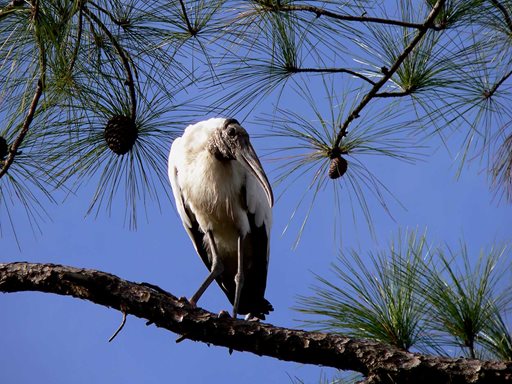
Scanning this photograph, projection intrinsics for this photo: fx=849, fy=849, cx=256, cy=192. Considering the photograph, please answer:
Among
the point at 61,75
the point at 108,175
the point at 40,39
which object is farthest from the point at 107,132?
the point at 40,39

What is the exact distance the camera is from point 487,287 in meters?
2.26

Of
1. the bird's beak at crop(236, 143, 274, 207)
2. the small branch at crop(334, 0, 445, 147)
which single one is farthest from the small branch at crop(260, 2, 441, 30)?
the bird's beak at crop(236, 143, 274, 207)

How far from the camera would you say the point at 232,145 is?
3246mm

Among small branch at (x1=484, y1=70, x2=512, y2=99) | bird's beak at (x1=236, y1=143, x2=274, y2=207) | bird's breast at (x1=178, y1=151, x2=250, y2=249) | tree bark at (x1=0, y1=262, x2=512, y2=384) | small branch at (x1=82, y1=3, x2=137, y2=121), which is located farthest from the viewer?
bird's breast at (x1=178, y1=151, x2=250, y2=249)

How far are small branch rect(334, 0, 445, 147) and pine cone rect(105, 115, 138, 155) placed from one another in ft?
2.22

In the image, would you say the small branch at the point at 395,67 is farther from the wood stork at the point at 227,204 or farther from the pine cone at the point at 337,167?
the wood stork at the point at 227,204

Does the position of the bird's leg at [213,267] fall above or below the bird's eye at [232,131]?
below

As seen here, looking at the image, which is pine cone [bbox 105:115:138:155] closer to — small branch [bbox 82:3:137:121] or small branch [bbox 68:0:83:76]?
small branch [bbox 82:3:137:121]

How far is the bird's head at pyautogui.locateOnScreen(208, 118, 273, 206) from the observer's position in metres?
3.21

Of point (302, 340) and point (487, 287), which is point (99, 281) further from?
point (487, 287)

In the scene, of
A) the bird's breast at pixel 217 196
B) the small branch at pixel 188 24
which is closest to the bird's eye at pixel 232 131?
the bird's breast at pixel 217 196

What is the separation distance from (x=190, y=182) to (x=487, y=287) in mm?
1332

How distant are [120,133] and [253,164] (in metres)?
0.64

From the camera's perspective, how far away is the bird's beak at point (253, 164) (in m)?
3.03
